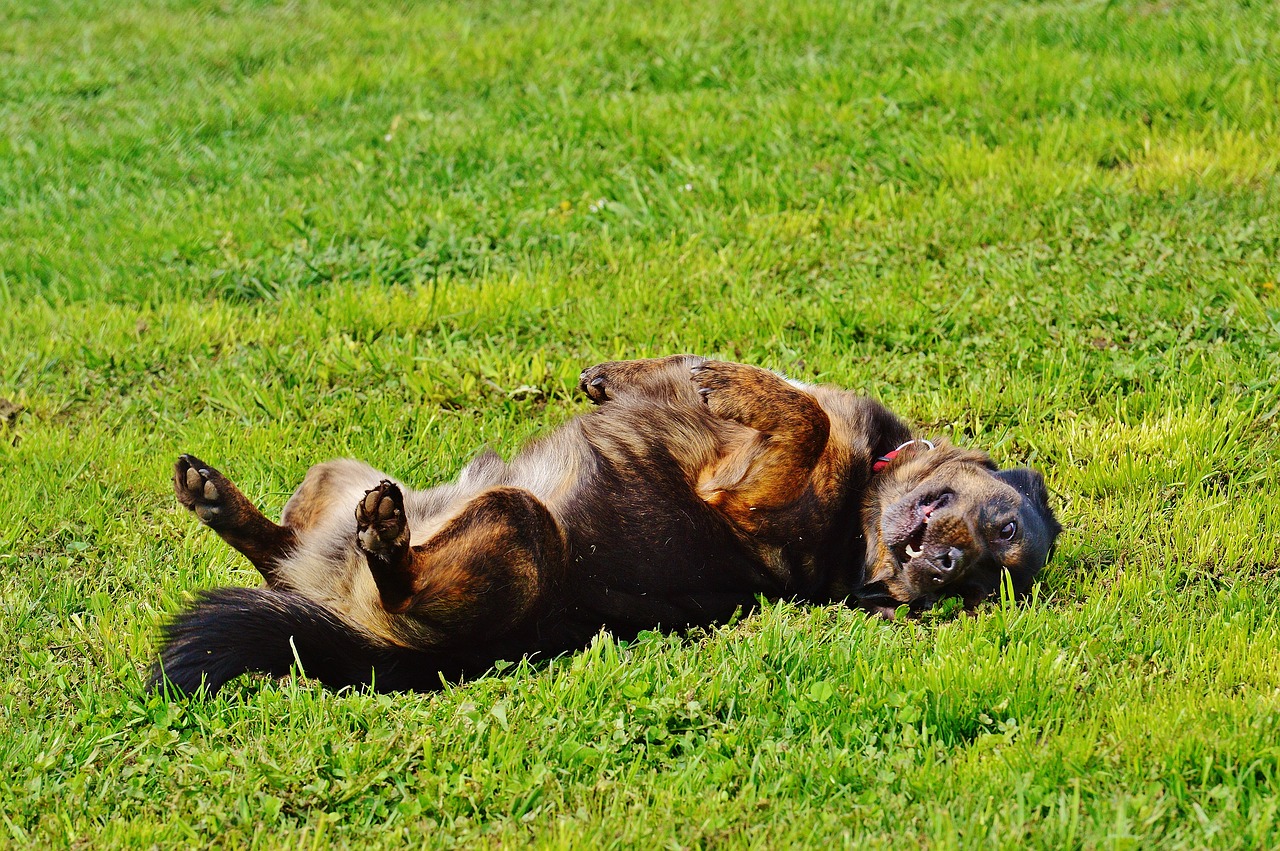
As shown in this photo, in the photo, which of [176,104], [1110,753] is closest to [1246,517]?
[1110,753]

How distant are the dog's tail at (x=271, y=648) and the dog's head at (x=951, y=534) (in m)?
1.70

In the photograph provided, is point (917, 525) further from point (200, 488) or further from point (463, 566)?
point (200, 488)

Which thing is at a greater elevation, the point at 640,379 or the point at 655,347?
the point at 640,379

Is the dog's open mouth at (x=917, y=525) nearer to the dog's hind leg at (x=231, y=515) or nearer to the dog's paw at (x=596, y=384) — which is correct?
the dog's paw at (x=596, y=384)

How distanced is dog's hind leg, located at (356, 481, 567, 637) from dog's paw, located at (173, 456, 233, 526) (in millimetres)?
666

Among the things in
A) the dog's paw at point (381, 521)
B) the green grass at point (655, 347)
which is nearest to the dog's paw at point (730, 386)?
the green grass at point (655, 347)

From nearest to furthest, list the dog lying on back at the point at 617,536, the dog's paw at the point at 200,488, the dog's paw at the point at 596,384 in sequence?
the dog lying on back at the point at 617,536 < the dog's paw at the point at 200,488 < the dog's paw at the point at 596,384

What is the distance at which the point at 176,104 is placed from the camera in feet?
29.1

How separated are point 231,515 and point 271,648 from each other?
0.63m

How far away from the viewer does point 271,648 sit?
12.5 ft

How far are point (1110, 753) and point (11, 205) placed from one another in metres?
7.33

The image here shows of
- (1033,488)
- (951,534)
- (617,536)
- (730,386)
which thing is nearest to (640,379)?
(730,386)

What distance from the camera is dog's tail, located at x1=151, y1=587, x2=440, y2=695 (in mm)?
3742

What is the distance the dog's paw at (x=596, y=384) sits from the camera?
492cm
